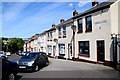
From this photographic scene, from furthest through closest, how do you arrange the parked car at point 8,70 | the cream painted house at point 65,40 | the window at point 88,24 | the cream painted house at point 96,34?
the cream painted house at point 65,40
the window at point 88,24
the cream painted house at point 96,34
the parked car at point 8,70

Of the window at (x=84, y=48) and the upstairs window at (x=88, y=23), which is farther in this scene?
the window at (x=84, y=48)

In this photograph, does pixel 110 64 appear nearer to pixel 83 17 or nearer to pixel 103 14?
pixel 103 14

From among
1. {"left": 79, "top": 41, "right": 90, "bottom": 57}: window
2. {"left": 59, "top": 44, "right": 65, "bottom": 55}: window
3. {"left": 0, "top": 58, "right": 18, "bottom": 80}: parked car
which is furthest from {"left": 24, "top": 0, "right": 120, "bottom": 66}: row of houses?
{"left": 0, "top": 58, "right": 18, "bottom": 80}: parked car

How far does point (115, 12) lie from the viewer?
1208 centimetres

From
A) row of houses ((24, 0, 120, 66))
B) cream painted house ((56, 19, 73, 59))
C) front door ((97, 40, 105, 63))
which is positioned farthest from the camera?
cream painted house ((56, 19, 73, 59))

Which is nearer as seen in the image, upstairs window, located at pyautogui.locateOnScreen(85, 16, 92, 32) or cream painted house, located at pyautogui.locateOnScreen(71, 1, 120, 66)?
cream painted house, located at pyautogui.locateOnScreen(71, 1, 120, 66)

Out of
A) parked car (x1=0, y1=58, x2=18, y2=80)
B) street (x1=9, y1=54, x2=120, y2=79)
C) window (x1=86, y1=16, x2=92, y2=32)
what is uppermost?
window (x1=86, y1=16, x2=92, y2=32)

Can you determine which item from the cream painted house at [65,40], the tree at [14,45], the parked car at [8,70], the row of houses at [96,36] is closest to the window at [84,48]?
the row of houses at [96,36]

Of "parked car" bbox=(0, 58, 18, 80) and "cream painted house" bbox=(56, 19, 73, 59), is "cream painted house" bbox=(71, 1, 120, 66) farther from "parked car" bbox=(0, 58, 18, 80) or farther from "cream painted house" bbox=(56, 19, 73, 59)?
"parked car" bbox=(0, 58, 18, 80)

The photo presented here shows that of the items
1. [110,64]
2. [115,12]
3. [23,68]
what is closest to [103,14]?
[115,12]

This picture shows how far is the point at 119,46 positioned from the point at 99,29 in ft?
9.77

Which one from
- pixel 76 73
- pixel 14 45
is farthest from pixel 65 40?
pixel 14 45

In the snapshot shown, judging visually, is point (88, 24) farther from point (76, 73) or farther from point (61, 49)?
point (61, 49)

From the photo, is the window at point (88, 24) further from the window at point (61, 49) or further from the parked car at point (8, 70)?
the parked car at point (8, 70)
